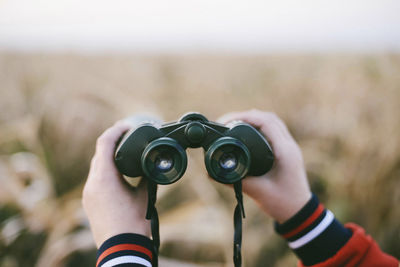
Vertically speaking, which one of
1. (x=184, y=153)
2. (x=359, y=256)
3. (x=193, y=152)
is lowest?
(x=193, y=152)

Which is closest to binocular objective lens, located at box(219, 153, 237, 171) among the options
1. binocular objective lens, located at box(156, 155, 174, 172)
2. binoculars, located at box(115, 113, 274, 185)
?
binoculars, located at box(115, 113, 274, 185)

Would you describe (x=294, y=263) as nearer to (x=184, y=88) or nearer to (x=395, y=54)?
(x=184, y=88)

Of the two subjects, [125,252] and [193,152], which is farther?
[193,152]

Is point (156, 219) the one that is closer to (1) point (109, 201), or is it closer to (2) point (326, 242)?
(1) point (109, 201)

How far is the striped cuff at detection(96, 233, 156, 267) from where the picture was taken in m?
0.61

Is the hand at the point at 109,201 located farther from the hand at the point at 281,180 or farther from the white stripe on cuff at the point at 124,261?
the hand at the point at 281,180

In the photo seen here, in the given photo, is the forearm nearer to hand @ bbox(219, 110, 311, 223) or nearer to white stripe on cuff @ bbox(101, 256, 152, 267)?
hand @ bbox(219, 110, 311, 223)

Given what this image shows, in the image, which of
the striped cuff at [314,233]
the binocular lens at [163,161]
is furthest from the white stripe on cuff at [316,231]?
the binocular lens at [163,161]

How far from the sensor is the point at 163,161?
704 millimetres

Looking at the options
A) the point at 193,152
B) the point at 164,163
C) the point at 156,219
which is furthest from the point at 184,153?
the point at 193,152

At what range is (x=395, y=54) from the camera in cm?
215

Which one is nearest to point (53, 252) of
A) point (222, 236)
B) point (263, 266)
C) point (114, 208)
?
point (222, 236)

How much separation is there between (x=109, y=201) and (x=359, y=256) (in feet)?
1.91

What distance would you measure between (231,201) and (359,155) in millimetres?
719
